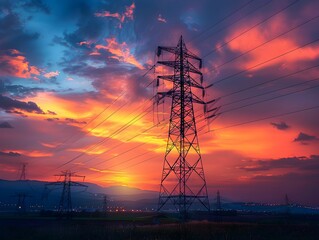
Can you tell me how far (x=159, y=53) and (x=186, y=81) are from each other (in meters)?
4.53

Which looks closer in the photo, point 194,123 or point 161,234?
point 161,234

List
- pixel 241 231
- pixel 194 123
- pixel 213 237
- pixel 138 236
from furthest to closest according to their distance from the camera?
pixel 194 123
pixel 241 231
pixel 138 236
pixel 213 237

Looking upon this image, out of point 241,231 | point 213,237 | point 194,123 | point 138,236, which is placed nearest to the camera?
point 213,237

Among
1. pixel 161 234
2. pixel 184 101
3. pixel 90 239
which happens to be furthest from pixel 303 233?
pixel 90 239

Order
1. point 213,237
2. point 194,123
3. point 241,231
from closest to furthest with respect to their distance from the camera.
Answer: point 213,237, point 241,231, point 194,123

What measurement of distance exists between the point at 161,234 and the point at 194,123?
1307 centimetres

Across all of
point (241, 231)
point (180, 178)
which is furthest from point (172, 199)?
point (241, 231)

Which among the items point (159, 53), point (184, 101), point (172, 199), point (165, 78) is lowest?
point (172, 199)

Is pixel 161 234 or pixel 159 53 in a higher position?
pixel 159 53

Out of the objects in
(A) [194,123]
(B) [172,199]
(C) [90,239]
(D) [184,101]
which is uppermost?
(D) [184,101]

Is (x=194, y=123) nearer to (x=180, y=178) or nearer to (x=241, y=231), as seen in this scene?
(x=180, y=178)

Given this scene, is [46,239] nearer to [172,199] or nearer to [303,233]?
[172,199]

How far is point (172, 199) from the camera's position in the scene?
128 feet

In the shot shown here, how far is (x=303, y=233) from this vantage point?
39.2 m
